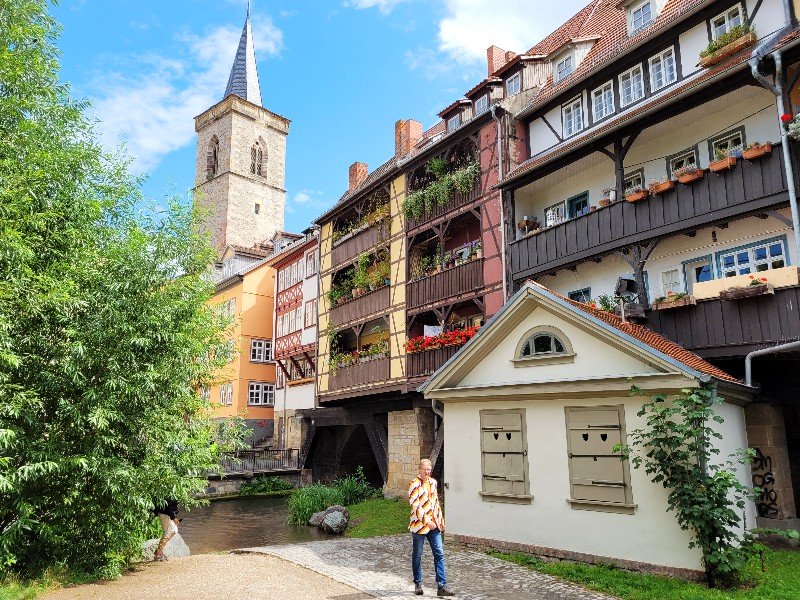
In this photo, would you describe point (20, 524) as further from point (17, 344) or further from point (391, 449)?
point (391, 449)

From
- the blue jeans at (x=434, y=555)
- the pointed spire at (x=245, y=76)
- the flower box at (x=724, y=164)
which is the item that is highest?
the pointed spire at (x=245, y=76)

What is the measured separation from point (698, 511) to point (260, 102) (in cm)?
5718

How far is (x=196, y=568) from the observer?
1013 centimetres

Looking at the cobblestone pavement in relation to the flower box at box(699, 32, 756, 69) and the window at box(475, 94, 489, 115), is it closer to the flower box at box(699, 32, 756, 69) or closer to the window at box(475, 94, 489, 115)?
the flower box at box(699, 32, 756, 69)

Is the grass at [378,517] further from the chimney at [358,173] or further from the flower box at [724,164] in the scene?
the chimney at [358,173]

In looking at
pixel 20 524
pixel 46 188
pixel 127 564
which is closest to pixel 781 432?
pixel 127 564

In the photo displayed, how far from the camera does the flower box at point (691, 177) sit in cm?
1198

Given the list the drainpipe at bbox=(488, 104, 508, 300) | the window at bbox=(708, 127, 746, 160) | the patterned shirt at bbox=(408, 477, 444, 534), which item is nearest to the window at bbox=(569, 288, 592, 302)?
the drainpipe at bbox=(488, 104, 508, 300)

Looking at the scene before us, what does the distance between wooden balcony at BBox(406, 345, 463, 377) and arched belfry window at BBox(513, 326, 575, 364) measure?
20.7ft

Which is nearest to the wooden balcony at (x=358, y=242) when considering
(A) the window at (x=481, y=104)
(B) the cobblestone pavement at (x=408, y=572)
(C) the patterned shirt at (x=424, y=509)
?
(A) the window at (x=481, y=104)

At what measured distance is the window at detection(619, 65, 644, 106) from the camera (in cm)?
1483

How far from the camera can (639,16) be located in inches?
622

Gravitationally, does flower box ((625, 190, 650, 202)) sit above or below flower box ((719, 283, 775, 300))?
above

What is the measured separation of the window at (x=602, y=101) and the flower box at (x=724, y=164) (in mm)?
4409
